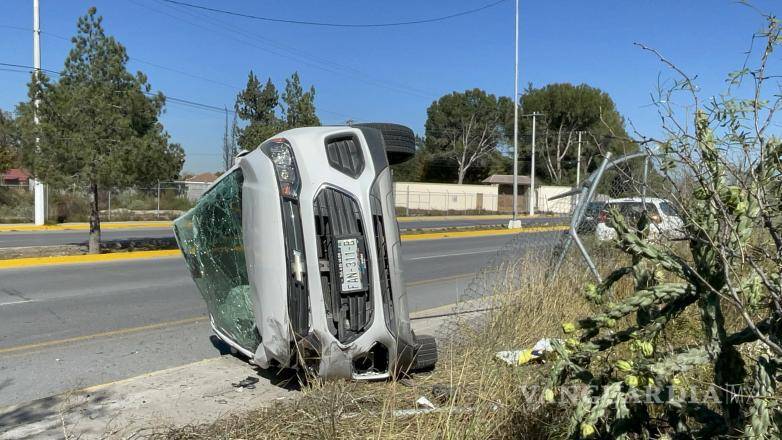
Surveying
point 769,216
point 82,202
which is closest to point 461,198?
point 82,202

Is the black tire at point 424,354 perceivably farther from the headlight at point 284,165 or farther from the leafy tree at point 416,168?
the leafy tree at point 416,168

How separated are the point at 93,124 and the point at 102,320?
7546mm

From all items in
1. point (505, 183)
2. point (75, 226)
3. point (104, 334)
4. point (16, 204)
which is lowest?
point (104, 334)

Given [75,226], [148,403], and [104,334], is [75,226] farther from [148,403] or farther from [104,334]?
[148,403]

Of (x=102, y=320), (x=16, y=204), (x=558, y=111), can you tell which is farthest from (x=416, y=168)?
(x=102, y=320)

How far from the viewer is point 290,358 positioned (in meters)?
4.03

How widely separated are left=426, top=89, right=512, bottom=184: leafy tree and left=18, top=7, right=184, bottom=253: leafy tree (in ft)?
174

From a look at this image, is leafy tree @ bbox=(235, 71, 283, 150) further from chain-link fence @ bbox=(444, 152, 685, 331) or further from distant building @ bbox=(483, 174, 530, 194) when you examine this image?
distant building @ bbox=(483, 174, 530, 194)

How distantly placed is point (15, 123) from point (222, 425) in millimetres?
12989

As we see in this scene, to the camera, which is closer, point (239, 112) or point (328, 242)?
point (328, 242)

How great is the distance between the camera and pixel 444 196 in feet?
171

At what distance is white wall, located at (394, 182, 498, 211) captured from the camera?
4925cm

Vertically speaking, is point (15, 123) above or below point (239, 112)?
below

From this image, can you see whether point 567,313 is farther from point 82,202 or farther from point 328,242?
point 82,202
